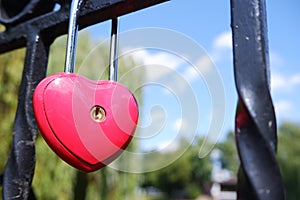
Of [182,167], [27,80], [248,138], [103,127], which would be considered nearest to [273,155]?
[248,138]

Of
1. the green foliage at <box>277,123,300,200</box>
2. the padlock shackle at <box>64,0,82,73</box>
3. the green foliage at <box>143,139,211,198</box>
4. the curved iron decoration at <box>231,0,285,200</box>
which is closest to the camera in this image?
the curved iron decoration at <box>231,0,285,200</box>

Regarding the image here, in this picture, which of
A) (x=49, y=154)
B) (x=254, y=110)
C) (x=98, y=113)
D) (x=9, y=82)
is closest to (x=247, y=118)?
(x=254, y=110)

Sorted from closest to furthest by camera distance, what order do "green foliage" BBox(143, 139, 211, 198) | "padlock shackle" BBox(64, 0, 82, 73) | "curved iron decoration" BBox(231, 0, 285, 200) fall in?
"curved iron decoration" BBox(231, 0, 285, 200) < "padlock shackle" BBox(64, 0, 82, 73) < "green foliage" BBox(143, 139, 211, 198)

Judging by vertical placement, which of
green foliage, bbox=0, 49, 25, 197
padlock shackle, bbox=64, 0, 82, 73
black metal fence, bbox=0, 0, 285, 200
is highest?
green foliage, bbox=0, 49, 25, 197

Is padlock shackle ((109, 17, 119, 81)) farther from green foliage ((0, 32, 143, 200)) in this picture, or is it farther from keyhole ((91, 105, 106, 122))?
green foliage ((0, 32, 143, 200))

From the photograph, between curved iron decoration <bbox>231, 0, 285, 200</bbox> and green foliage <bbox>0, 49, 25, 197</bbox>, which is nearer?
curved iron decoration <bbox>231, 0, 285, 200</bbox>

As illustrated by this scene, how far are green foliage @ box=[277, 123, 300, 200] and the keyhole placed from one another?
31.2 ft

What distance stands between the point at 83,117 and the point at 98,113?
0.06 feet

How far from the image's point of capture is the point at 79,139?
38cm

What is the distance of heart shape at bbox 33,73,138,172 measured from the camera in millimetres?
375

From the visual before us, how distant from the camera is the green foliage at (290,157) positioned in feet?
37.4

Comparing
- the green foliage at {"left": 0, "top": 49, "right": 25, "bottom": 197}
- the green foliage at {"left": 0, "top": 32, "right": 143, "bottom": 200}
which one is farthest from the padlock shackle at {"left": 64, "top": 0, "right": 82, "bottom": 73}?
the green foliage at {"left": 0, "top": 49, "right": 25, "bottom": 197}

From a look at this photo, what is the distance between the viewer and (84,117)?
1.23ft

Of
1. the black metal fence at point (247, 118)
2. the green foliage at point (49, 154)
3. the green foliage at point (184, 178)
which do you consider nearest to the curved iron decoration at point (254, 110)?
the black metal fence at point (247, 118)
